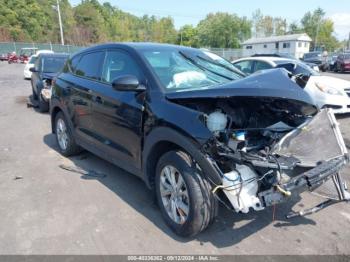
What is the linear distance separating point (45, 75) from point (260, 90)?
8455mm

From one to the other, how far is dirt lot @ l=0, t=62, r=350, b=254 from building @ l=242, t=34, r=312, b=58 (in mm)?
66034

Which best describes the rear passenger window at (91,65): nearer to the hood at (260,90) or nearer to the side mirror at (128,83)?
the side mirror at (128,83)

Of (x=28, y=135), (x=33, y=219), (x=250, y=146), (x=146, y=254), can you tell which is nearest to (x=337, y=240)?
(x=250, y=146)

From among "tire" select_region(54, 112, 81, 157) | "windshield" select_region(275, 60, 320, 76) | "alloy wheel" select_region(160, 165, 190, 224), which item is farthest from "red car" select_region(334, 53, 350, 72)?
"alloy wheel" select_region(160, 165, 190, 224)

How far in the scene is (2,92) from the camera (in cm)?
1544

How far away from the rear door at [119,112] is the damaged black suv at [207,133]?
0.01 metres

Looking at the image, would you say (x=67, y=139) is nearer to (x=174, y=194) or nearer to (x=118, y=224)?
(x=118, y=224)

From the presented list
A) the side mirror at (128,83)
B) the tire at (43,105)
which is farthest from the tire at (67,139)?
the tire at (43,105)

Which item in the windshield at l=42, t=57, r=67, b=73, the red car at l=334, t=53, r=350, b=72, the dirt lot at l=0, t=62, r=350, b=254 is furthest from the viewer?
the red car at l=334, t=53, r=350, b=72

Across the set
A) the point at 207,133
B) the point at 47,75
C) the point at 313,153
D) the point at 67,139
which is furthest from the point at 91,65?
the point at 47,75

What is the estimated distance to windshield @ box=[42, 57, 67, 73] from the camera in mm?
10437

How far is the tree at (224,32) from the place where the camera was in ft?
275

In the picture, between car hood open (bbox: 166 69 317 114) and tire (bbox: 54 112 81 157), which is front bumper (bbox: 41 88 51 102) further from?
car hood open (bbox: 166 69 317 114)

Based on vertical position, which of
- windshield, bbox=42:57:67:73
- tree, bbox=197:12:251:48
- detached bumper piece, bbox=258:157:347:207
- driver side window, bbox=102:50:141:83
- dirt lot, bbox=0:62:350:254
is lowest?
dirt lot, bbox=0:62:350:254
